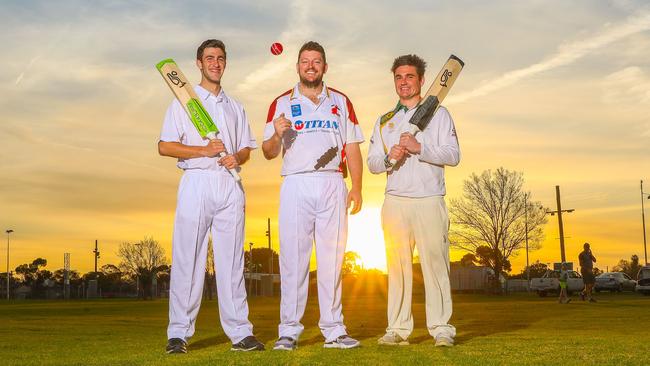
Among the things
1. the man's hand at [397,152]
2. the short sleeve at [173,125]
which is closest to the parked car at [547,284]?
the man's hand at [397,152]

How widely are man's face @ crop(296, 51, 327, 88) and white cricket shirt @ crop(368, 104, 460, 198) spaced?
1007 mm

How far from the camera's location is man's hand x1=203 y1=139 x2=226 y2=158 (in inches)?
284

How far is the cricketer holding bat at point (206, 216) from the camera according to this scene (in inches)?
291

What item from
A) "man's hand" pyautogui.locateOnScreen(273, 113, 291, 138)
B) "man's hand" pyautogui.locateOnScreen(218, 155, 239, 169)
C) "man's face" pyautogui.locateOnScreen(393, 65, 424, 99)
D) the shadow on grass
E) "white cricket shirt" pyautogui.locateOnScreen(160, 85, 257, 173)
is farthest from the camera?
the shadow on grass

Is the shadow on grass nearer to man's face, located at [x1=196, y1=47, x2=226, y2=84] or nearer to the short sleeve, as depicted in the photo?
the short sleeve

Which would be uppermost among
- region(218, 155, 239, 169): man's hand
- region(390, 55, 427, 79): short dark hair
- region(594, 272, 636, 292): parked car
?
region(390, 55, 427, 79): short dark hair

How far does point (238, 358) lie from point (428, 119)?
9.55 ft

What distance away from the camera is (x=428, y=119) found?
793 cm

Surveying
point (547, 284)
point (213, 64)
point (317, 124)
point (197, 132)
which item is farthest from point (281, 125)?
point (547, 284)

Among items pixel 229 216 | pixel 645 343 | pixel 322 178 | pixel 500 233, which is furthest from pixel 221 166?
pixel 500 233

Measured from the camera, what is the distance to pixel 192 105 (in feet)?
24.4

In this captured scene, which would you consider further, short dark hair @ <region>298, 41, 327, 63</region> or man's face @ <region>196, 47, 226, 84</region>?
man's face @ <region>196, 47, 226, 84</region>

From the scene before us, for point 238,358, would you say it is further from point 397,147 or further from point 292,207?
point 397,147

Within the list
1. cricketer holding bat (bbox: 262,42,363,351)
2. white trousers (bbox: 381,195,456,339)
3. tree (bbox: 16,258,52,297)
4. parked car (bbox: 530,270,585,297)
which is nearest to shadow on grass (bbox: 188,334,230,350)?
cricketer holding bat (bbox: 262,42,363,351)
